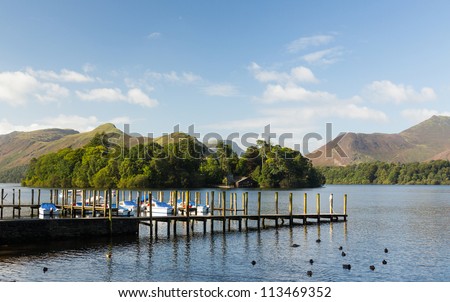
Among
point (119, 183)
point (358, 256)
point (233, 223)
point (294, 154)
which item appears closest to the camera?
point (358, 256)

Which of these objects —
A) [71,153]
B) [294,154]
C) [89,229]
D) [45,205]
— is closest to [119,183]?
[71,153]

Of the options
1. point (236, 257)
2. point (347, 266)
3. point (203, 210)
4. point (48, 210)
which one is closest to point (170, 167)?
point (203, 210)

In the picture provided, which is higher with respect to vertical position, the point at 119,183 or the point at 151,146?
the point at 151,146

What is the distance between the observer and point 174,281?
25531mm

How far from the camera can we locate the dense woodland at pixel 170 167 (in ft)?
485

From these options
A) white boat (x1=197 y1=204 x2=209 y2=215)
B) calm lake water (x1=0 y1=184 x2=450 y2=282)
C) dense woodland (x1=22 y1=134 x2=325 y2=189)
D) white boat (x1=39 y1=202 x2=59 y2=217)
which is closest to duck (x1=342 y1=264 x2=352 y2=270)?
calm lake water (x1=0 y1=184 x2=450 y2=282)

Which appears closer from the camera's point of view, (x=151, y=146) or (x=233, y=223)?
(x=233, y=223)

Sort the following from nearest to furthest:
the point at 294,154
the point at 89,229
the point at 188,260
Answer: the point at 188,260, the point at 89,229, the point at 294,154

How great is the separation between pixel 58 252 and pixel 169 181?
4546 inches

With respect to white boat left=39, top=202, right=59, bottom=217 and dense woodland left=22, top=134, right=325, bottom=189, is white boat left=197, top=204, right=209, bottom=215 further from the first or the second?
dense woodland left=22, top=134, right=325, bottom=189

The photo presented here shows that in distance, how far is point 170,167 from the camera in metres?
150

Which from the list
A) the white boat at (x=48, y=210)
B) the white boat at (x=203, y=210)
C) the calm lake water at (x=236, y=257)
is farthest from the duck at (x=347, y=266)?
the white boat at (x=48, y=210)

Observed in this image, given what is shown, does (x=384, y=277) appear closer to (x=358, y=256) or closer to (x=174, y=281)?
(x=358, y=256)

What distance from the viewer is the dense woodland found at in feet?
485
